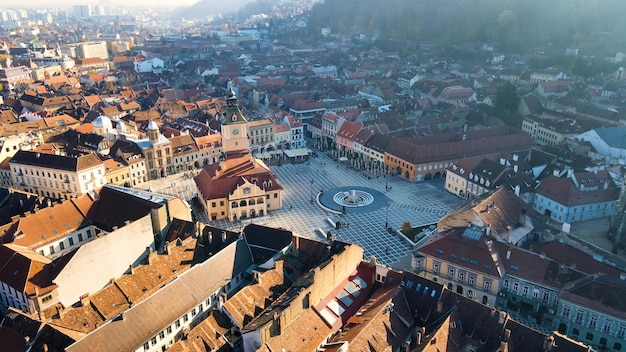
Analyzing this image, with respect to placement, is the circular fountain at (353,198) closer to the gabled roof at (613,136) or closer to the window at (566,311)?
the window at (566,311)

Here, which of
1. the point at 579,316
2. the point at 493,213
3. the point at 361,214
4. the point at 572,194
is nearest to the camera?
the point at 579,316

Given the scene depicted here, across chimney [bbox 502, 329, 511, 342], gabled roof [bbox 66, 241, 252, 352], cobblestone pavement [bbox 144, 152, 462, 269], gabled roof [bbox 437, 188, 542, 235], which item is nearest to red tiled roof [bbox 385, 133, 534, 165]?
cobblestone pavement [bbox 144, 152, 462, 269]

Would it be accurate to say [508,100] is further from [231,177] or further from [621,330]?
[621,330]

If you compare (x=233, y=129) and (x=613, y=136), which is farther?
(x=613, y=136)

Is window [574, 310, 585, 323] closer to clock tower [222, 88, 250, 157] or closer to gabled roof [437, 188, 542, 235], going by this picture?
gabled roof [437, 188, 542, 235]

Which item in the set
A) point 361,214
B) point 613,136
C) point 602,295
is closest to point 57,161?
point 361,214

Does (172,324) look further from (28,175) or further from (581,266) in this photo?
(28,175)
